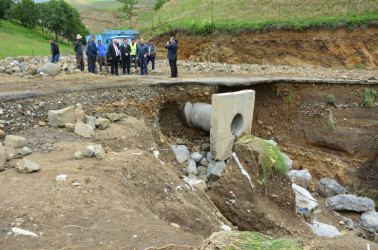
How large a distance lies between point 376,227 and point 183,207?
5.79 m

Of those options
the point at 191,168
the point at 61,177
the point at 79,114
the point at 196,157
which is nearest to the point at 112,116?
the point at 79,114

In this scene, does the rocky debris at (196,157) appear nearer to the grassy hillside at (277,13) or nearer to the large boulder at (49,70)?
the large boulder at (49,70)

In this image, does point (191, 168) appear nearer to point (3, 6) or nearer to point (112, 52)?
point (112, 52)

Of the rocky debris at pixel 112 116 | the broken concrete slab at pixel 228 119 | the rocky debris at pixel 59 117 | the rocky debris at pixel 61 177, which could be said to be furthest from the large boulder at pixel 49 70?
the rocky debris at pixel 61 177

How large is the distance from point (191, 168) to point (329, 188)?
4.42 m

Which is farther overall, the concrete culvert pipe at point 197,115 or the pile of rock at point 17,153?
the concrete culvert pipe at point 197,115

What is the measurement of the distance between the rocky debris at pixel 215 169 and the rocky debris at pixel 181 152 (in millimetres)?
810

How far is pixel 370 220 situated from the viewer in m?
7.01

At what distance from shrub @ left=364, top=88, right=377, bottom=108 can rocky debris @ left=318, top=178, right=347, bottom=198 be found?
135 inches

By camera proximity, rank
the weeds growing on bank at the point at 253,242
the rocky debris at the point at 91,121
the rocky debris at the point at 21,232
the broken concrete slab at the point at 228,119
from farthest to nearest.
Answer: the broken concrete slab at the point at 228,119, the rocky debris at the point at 91,121, the rocky debris at the point at 21,232, the weeds growing on bank at the point at 253,242

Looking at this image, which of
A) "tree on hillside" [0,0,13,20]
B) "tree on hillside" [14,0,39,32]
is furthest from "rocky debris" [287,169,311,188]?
"tree on hillside" [14,0,39,32]

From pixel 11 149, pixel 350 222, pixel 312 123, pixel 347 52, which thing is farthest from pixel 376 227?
pixel 347 52

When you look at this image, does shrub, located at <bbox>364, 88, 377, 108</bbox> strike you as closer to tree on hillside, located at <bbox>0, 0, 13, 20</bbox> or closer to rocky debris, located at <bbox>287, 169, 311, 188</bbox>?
rocky debris, located at <bbox>287, 169, 311, 188</bbox>

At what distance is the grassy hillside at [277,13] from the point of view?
1448 cm
